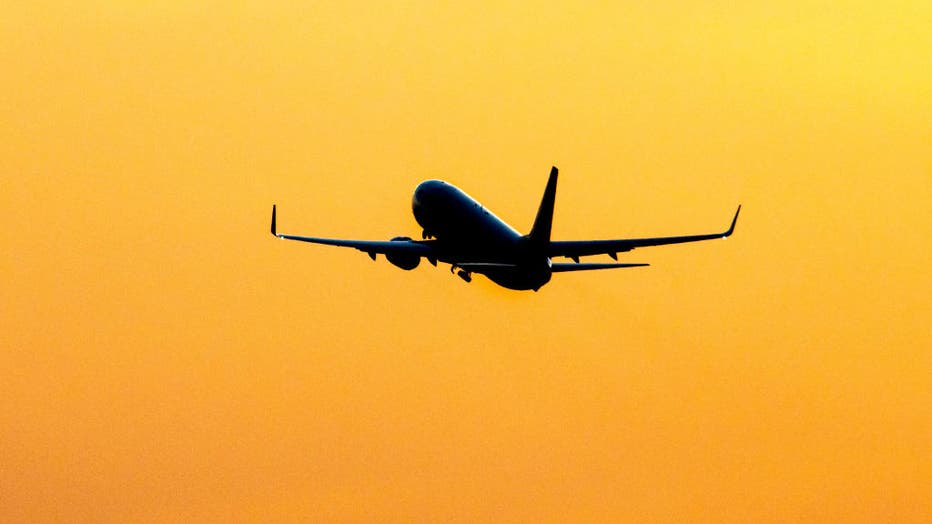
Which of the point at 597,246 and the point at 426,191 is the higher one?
the point at 426,191

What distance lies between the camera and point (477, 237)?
135250 millimetres

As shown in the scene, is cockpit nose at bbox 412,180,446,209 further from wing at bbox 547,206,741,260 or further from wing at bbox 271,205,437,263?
wing at bbox 547,206,741,260

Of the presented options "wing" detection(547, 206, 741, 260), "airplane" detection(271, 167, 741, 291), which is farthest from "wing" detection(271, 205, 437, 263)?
"wing" detection(547, 206, 741, 260)

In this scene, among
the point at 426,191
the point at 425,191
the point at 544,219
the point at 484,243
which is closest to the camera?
the point at 544,219

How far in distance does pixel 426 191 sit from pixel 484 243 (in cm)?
1501

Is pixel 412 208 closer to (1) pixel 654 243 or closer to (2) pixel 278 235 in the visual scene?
(2) pixel 278 235

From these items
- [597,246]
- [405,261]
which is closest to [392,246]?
[405,261]

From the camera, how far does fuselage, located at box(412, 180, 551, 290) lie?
12688cm

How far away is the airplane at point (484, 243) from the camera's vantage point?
4978 inches

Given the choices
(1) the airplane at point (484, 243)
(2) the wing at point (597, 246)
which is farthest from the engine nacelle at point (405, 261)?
(2) the wing at point (597, 246)

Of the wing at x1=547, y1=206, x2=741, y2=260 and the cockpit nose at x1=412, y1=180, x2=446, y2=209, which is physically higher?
the cockpit nose at x1=412, y1=180, x2=446, y2=209

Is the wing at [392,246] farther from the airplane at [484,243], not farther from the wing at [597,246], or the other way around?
the wing at [597,246]

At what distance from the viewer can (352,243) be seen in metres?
141

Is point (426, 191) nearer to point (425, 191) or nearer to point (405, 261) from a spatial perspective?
point (425, 191)
